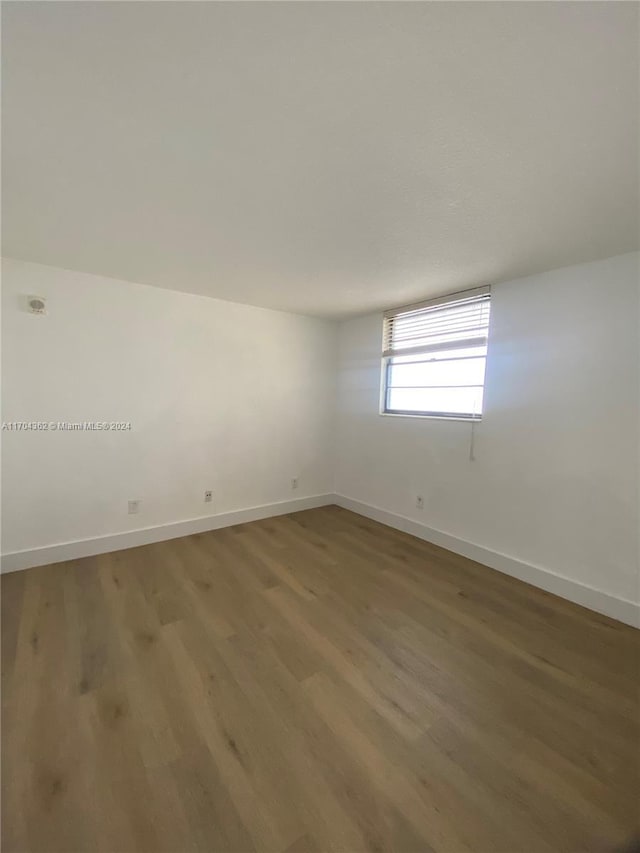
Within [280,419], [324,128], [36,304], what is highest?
[324,128]

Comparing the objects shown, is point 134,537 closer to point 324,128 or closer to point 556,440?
point 324,128

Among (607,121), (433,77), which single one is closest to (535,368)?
(607,121)

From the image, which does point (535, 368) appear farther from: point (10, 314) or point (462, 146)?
point (10, 314)

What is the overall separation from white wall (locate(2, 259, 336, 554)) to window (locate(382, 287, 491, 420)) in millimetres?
971

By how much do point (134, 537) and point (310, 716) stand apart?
2.23 metres

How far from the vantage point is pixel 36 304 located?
238 cm

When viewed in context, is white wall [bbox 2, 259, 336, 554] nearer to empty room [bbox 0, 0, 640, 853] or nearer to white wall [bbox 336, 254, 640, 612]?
empty room [bbox 0, 0, 640, 853]

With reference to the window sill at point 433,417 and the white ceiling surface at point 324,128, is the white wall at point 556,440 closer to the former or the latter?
the window sill at point 433,417

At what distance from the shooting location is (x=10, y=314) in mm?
2342

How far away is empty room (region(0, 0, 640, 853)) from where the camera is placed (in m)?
0.97

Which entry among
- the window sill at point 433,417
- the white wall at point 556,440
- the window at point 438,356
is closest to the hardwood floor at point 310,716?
the white wall at point 556,440

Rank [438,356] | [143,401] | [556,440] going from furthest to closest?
[438,356] < [143,401] < [556,440]

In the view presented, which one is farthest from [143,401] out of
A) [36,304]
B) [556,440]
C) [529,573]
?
[529,573]

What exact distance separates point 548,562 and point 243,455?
112 inches
